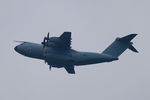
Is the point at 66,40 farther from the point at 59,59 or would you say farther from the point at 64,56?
the point at 59,59

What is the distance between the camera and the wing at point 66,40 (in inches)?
1843

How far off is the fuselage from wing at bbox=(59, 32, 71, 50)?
655mm

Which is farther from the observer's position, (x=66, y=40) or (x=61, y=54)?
(x=61, y=54)

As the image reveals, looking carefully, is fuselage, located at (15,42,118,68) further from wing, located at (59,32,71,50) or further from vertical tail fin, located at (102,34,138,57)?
vertical tail fin, located at (102,34,138,57)

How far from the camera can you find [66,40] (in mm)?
47531

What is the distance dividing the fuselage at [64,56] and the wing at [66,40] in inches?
25.8

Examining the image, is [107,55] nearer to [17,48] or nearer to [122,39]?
[122,39]

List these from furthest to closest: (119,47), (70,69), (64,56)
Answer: (70,69), (119,47), (64,56)

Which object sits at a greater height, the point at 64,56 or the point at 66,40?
the point at 66,40

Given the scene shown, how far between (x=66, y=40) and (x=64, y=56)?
194cm

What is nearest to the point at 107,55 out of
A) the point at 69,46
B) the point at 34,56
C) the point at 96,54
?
the point at 96,54

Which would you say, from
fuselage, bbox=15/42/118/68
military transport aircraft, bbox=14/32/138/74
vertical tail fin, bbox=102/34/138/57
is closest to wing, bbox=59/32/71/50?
military transport aircraft, bbox=14/32/138/74

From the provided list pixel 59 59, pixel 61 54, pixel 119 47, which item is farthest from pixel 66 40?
pixel 119 47

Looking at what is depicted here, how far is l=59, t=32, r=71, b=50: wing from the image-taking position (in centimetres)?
4681
